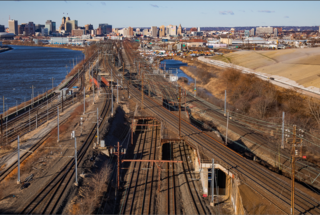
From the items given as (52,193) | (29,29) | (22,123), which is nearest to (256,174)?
(52,193)

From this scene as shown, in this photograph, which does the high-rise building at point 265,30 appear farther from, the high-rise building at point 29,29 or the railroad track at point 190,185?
the railroad track at point 190,185

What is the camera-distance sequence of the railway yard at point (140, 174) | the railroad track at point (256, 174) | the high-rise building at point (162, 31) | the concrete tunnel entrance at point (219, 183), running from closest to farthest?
the railroad track at point (256, 174), the railway yard at point (140, 174), the concrete tunnel entrance at point (219, 183), the high-rise building at point (162, 31)

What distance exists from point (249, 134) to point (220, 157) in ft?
17.0

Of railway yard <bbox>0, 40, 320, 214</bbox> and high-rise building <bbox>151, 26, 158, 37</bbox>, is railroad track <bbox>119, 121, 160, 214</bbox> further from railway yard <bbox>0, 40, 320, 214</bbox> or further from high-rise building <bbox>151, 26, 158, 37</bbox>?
high-rise building <bbox>151, 26, 158, 37</bbox>

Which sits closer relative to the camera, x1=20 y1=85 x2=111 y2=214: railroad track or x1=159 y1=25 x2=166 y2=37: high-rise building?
x1=20 y1=85 x2=111 y2=214: railroad track

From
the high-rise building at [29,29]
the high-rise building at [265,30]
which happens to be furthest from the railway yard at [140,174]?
the high-rise building at [29,29]

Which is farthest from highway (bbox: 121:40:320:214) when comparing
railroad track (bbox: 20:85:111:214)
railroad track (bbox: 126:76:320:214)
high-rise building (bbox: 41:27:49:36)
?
high-rise building (bbox: 41:27:49:36)

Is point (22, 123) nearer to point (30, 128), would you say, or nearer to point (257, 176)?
point (30, 128)

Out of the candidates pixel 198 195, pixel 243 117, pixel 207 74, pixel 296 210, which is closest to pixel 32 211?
pixel 198 195

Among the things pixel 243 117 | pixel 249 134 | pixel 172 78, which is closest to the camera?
pixel 249 134

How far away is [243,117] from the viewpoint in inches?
844

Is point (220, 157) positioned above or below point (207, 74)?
below

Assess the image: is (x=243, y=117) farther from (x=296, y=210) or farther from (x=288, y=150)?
(x=296, y=210)

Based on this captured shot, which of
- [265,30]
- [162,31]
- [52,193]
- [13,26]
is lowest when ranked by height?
[52,193]
